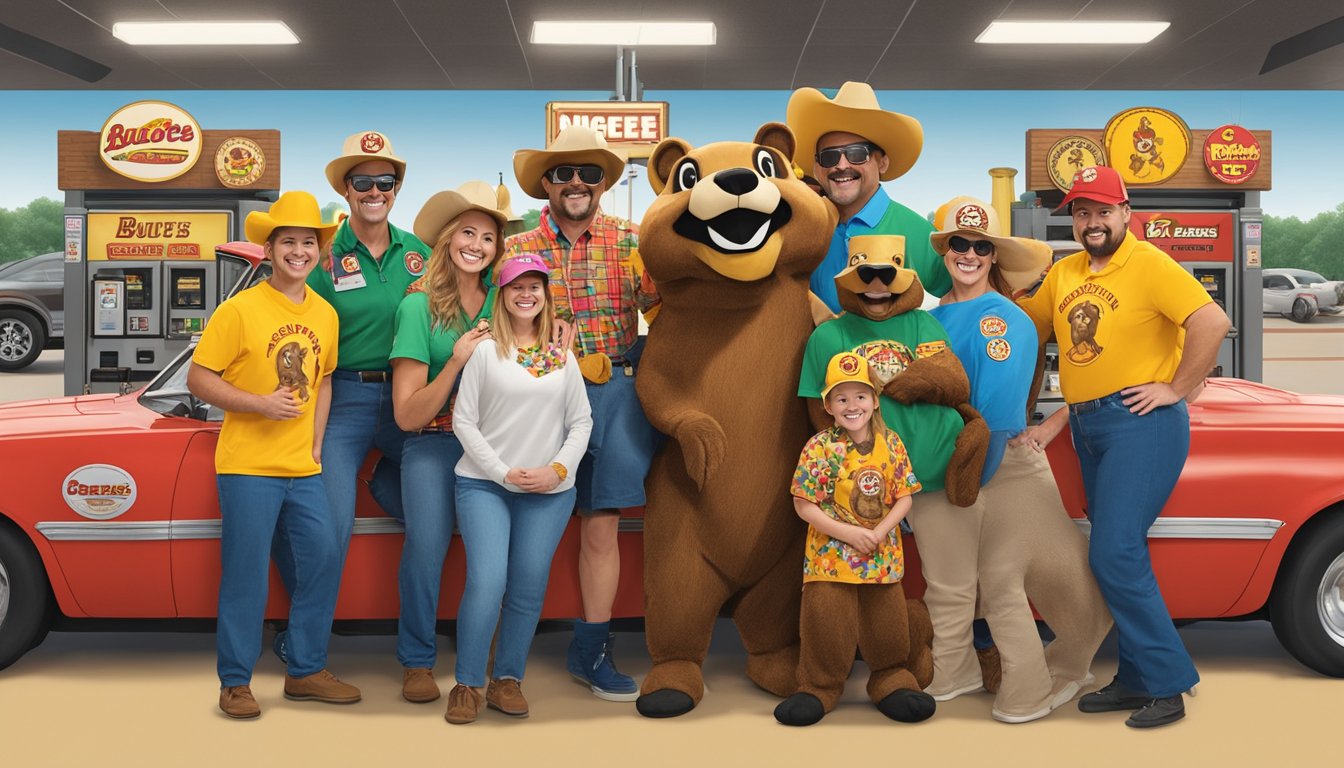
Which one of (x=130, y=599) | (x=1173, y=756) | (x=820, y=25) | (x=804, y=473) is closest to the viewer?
(x=1173, y=756)

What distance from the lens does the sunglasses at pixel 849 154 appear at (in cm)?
378

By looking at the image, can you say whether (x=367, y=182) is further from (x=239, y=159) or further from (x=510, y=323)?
(x=239, y=159)

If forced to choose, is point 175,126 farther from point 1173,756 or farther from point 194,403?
point 1173,756

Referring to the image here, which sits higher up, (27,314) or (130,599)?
(27,314)

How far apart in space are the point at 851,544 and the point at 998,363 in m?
0.76

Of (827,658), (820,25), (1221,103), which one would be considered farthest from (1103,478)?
(1221,103)

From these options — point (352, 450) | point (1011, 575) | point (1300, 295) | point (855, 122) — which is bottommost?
point (1011, 575)

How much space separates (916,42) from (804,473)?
8.58 m

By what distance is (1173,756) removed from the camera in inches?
122

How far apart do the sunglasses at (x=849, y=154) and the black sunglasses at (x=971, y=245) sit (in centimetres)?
48

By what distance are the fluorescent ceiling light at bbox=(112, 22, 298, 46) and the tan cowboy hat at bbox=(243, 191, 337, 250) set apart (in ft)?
25.3

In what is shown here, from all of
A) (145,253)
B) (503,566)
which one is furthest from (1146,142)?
(145,253)

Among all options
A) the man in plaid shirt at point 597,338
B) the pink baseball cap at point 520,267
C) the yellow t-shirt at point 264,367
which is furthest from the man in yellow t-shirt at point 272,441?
the man in plaid shirt at point 597,338

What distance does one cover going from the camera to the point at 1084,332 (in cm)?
342
